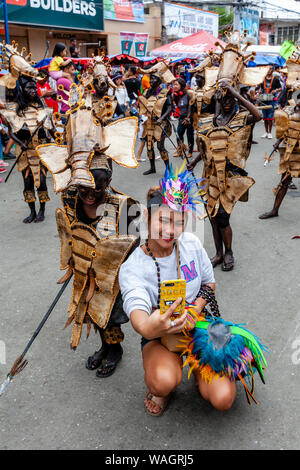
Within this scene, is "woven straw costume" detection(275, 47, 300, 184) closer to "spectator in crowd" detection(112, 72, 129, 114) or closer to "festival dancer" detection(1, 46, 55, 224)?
"festival dancer" detection(1, 46, 55, 224)

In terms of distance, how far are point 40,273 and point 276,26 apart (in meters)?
49.2

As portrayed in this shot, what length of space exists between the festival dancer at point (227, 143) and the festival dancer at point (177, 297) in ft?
5.51

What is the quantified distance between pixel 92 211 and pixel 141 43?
60.5 feet

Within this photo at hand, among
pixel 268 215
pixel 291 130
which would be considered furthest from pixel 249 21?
pixel 268 215

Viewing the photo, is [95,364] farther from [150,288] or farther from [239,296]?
[239,296]

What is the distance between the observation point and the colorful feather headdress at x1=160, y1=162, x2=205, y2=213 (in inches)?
82.0

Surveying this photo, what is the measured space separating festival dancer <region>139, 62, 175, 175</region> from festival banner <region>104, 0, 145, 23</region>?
13766 millimetres

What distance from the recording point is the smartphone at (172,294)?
192 cm

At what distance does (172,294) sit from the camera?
6.41 ft

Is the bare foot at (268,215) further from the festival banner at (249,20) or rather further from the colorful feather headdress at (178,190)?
the festival banner at (249,20)

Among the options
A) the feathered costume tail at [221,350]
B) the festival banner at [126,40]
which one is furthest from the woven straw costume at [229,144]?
the festival banner at [126,40]

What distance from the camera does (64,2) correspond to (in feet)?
55.7

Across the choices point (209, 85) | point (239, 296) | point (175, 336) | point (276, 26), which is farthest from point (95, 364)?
point (276, 26)

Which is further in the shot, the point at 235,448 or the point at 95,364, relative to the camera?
the point at 95,364
